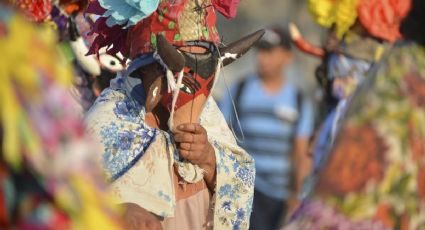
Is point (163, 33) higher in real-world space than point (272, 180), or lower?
higher

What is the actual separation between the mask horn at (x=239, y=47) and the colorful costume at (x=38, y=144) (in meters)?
2.76

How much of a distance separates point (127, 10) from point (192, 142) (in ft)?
1.70

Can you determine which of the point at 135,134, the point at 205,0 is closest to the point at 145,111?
the point at 135,134

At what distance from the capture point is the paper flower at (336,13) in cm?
815

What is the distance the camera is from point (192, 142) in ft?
15.7

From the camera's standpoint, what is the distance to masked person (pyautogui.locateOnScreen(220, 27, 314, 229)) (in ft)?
34.4

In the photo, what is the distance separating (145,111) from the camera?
4906 millimetres

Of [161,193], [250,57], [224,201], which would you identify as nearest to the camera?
[161,193]

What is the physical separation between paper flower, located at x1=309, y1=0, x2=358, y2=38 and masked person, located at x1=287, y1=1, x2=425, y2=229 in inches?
204

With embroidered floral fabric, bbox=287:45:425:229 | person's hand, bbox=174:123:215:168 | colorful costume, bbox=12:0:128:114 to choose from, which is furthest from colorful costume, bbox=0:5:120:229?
colorful costume, bbox=12:0:128:114

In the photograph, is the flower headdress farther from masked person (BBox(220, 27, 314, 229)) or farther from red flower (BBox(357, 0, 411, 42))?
masked person (BBox(220, 27, 314, 229))

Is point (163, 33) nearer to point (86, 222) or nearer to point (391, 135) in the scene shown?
point (391, 135)

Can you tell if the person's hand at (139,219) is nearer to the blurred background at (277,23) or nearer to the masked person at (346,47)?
the masked person at (346,47)

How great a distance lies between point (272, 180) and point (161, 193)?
19.2 feet
